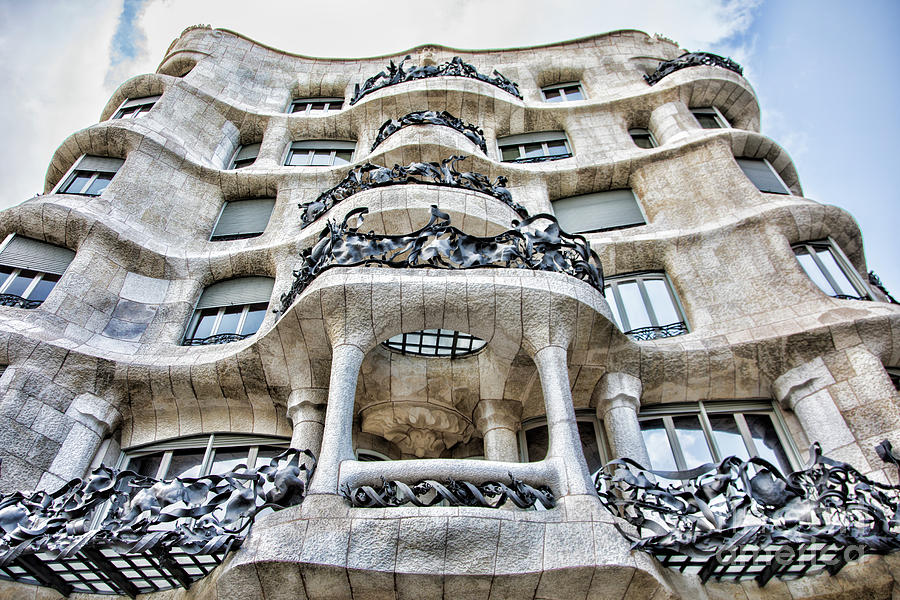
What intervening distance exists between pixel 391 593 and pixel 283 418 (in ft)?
13.2

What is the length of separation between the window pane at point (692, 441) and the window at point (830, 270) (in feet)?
10.2

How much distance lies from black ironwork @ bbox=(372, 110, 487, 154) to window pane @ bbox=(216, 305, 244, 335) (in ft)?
15.7

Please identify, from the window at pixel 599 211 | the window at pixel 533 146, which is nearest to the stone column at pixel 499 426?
the window at pixel 599 211

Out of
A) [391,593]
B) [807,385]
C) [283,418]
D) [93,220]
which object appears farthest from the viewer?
[93,220]

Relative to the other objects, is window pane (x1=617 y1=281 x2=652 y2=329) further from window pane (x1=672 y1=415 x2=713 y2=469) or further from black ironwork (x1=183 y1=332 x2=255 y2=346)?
black ironwork (x1=183 y1=332 x2=255 y2=346)

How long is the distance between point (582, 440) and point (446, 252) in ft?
10.3

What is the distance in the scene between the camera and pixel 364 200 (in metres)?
11.0

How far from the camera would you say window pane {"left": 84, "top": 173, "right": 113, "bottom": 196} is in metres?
12.4

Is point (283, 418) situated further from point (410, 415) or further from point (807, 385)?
point (807, 385)

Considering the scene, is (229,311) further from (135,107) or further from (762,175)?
(762,175)

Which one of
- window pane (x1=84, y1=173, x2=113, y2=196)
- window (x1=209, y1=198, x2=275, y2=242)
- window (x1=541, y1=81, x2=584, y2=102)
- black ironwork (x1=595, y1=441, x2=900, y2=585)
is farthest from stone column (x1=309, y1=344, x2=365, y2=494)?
window (x1=541, y1=81, x2=584, y2=102)

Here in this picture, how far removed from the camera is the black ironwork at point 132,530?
19.0ft

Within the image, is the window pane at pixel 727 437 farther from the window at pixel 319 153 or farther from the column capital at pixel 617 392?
the window at pixel 319 153

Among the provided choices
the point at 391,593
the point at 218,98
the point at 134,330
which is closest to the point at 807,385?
the point at 391,593
